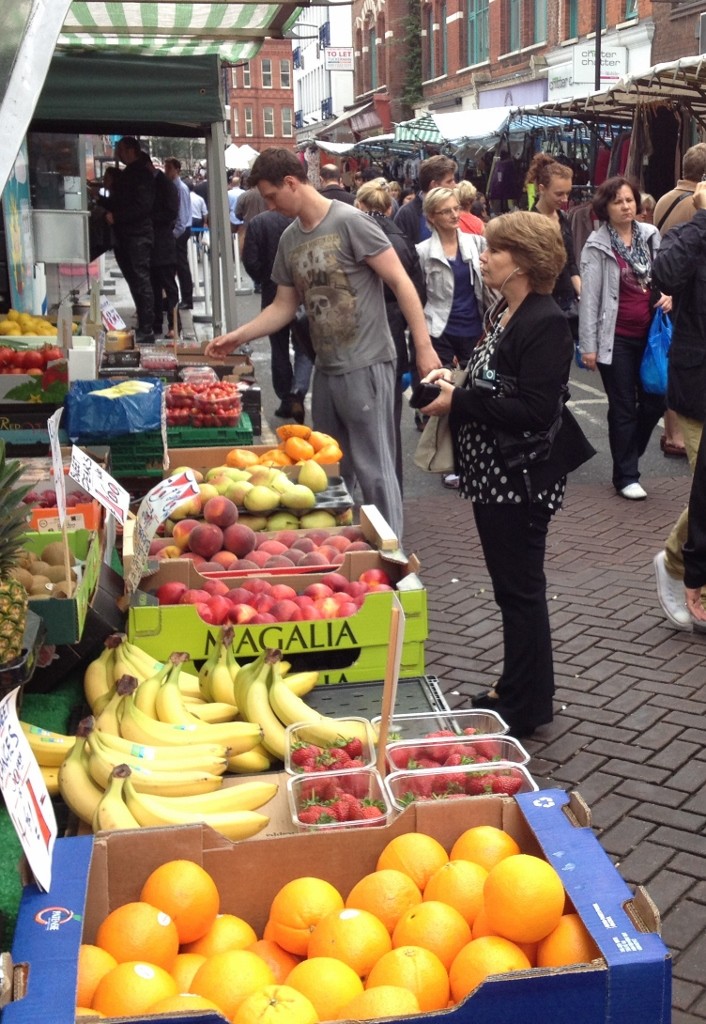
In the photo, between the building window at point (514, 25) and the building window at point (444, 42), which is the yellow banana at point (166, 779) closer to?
the building window at point (514, 25)

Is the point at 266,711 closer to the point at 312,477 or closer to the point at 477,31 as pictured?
the point at 312,477

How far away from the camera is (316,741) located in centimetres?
276

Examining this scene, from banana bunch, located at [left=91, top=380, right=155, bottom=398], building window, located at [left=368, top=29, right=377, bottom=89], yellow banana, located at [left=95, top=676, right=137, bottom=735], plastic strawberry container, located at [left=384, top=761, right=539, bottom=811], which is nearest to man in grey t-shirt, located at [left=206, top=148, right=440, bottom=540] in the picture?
banana bunch, located at [left=91, top=380, right=155, bottom=398]

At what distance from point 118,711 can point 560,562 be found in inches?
163

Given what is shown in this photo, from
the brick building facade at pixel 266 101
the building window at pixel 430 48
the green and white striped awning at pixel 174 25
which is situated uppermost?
the brick building facade at pixel 266 101

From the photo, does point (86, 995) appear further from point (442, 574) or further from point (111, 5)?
point (111, 5)

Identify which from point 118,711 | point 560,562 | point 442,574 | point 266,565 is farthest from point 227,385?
point 118,711

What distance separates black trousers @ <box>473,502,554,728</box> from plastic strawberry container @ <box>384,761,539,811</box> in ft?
5.46

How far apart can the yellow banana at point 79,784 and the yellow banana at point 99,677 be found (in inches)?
21.1

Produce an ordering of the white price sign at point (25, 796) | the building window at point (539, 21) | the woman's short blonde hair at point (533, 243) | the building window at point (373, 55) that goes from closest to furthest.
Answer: the white price sign at point (25, 796)
the woman's short blonde hair at point (533, 243)
the building window at point (539, 21)
the building window at point (373, 55)

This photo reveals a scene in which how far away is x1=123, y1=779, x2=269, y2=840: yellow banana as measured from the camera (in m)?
2.34

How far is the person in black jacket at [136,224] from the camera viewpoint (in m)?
12.9

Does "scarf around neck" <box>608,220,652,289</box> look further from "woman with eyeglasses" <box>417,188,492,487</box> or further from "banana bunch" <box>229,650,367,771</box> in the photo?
"banana bunch" <box>229,650,367,771</box>

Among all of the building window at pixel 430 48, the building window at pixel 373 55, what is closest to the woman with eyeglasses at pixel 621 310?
the building window at pixel 430 48
